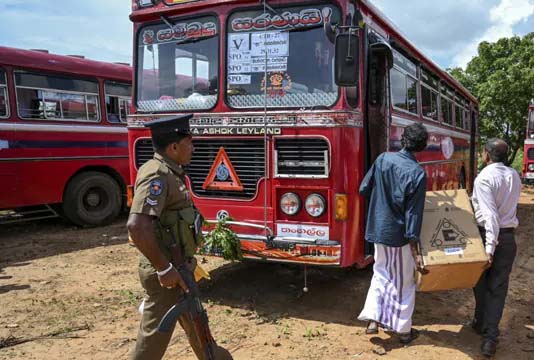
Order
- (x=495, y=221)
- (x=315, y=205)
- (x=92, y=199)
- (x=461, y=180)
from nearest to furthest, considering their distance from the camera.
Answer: (x=495, y=221), (x=315, y=205), (x=92, y=199), (x=461, y=180)

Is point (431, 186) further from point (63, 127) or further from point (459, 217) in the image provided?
point (63, 127)

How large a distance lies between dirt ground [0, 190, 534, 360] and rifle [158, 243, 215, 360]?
934 millimetres

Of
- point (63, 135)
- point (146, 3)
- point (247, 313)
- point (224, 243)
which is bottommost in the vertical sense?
point (247, 313)

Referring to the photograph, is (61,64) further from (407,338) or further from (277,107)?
(407,338)

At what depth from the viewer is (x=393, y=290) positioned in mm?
3932

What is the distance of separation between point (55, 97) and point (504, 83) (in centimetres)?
1626

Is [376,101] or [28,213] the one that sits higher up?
[376,101]

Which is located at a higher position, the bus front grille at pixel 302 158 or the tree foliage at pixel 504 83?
the tree foliage at pixel 504 83

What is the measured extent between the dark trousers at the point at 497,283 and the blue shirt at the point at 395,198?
683 mm

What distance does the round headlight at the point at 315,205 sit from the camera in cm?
430

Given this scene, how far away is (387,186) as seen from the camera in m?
3.78

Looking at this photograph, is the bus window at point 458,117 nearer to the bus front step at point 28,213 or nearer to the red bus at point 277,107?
the red bus at point 277,107

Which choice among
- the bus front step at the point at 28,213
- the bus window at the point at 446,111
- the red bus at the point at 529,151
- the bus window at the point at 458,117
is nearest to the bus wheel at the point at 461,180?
the bus window at the point at 458,117

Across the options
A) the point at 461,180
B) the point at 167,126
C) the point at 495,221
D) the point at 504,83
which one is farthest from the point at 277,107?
the point at 504,83
